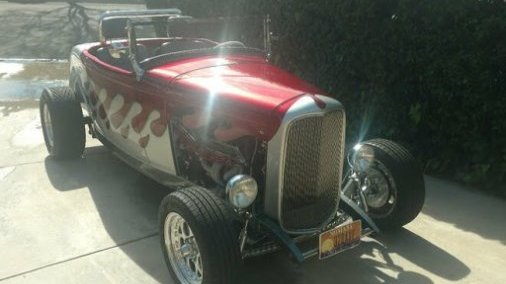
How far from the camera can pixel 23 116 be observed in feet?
25.5

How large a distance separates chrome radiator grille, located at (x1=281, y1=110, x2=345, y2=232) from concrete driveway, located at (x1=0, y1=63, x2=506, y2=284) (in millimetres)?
456

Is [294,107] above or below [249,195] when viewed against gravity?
above

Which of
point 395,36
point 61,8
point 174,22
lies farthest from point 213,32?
point 61,8

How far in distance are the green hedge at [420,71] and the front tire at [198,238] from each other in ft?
10.5

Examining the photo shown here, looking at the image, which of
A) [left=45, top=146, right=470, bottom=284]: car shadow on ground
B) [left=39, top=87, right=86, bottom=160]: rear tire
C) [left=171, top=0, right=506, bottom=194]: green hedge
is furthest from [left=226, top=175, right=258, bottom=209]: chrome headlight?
[left=39, top=87, right=86, bottom=160]: rear tire

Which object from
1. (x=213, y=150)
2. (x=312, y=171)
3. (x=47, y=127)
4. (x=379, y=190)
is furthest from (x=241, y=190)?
(x=47, y=127)

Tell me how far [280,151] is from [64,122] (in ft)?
10.9

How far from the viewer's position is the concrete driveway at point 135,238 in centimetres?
377

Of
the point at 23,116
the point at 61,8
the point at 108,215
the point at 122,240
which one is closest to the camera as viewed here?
the point at 122,240

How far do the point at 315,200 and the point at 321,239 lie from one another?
428mm

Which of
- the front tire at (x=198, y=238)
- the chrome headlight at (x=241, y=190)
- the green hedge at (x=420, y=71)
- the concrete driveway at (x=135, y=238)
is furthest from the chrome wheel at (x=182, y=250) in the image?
the green hedge at (x=420, y=71)

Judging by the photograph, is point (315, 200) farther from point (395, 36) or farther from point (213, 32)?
point (395, 36)

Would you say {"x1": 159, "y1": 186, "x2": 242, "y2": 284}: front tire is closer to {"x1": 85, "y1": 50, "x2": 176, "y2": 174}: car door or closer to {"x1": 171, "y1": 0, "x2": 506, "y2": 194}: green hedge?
{"x1": 85, "y1": 50, "x2": 176, "y2": 174}: car door

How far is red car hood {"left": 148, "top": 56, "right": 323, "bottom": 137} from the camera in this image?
3480mm
